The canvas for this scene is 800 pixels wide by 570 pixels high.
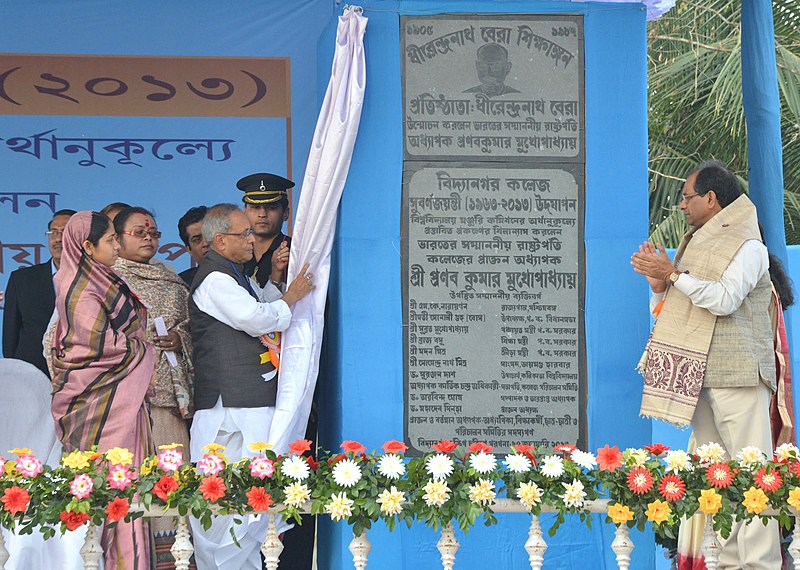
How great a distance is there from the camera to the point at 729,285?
4.96 meters

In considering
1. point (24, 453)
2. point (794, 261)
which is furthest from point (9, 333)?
point (794, 261)

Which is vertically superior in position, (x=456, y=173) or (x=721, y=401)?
(x=456, y=173)

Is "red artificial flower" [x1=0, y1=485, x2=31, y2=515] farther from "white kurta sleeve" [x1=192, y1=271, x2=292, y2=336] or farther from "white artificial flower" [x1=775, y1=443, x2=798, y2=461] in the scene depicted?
"white artificial flower" [x1=775, y1=443, x2=798, y2=461]

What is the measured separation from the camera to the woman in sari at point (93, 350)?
4984 mm

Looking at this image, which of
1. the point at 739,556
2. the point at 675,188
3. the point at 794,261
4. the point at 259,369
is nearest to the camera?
the point at 739,556

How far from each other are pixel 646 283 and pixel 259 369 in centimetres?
178

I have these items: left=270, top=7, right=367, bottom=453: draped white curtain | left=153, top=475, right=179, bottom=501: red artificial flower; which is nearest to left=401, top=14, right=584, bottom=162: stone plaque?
left=270, top=7, right=367, bottom=453: draped white curtain

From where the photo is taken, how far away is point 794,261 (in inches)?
292

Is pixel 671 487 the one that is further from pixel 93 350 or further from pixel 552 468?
pixel 93 350

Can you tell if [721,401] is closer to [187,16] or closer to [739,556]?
[739,556]

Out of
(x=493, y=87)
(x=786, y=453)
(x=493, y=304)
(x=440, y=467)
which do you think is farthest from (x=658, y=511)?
(x=493, y=87)

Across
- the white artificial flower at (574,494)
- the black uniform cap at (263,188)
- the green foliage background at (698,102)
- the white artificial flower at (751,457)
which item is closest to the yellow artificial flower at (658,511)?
the white artificial flower at (574,494)

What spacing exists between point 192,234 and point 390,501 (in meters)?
2.75

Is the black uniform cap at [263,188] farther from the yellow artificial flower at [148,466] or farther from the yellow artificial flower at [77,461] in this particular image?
the yellow artificial flower at [77,461]
